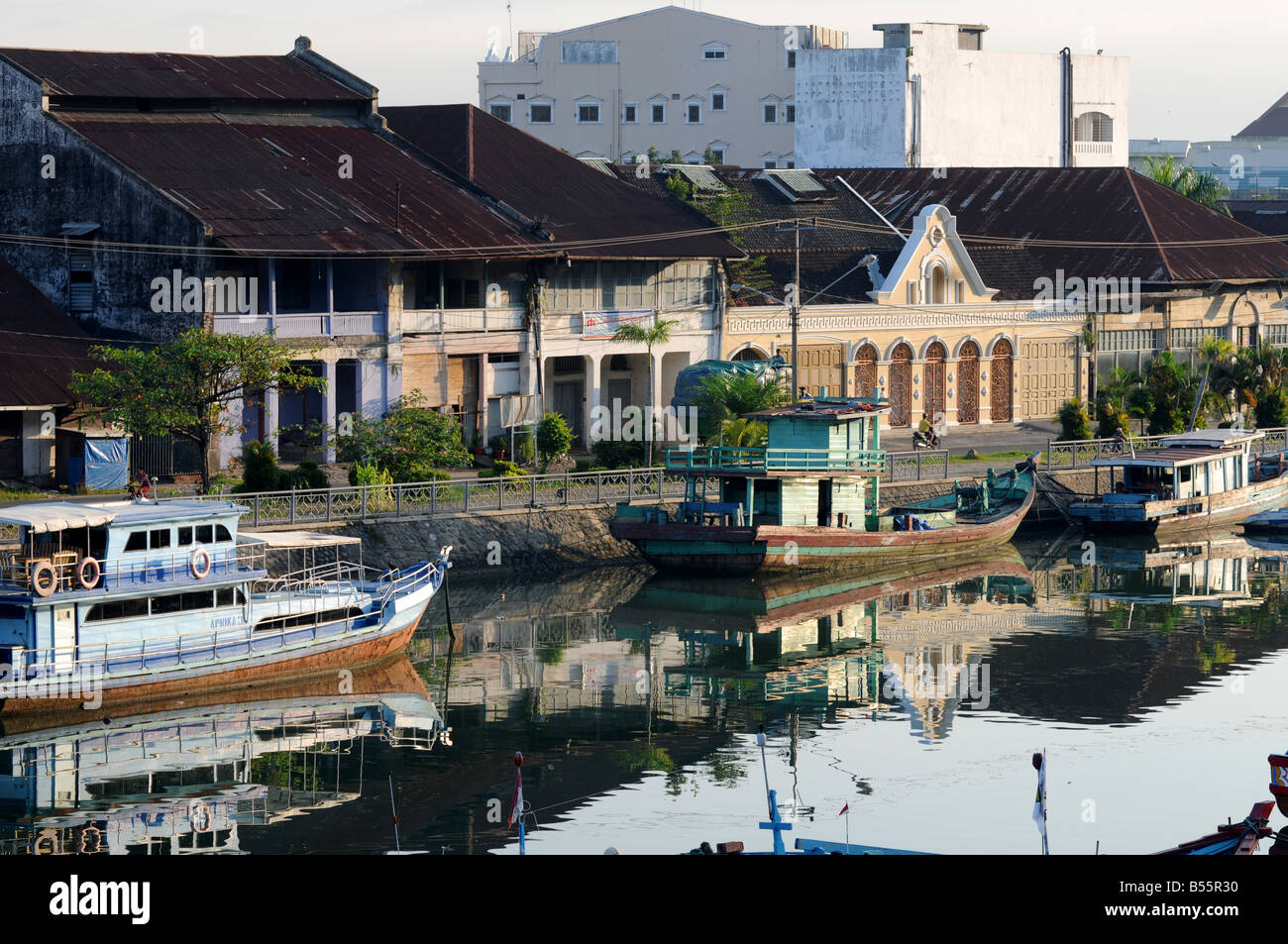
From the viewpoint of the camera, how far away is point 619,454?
5866cm

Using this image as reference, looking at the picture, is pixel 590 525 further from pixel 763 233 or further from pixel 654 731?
pixel 763 233

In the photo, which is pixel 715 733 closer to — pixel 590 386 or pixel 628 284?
pixel 590 386

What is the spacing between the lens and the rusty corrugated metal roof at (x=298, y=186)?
181 feet

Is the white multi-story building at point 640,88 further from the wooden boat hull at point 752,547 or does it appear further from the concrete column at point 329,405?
the wooden boat hull at point 752,547

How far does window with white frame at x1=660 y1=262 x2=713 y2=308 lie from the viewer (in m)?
66.6

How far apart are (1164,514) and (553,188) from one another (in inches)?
933

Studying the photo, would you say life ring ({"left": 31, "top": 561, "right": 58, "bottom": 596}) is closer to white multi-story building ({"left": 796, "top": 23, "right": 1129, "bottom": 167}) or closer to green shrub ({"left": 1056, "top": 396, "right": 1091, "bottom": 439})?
green shrub ({"left": 1056, "top": 396, "right": 1091, "bottom": 439})

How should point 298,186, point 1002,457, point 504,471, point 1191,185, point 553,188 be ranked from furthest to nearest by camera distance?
point 1191,185
point 553,188
point 1002,457
point 298,186
point 504,471

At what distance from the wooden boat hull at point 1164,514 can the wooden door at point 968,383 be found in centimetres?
1362

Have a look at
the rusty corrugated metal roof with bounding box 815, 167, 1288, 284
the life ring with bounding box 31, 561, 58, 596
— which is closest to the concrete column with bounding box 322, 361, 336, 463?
the life ring with bounding box 31, 561, 58, 596

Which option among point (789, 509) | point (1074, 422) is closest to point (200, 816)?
point (789, 509)
